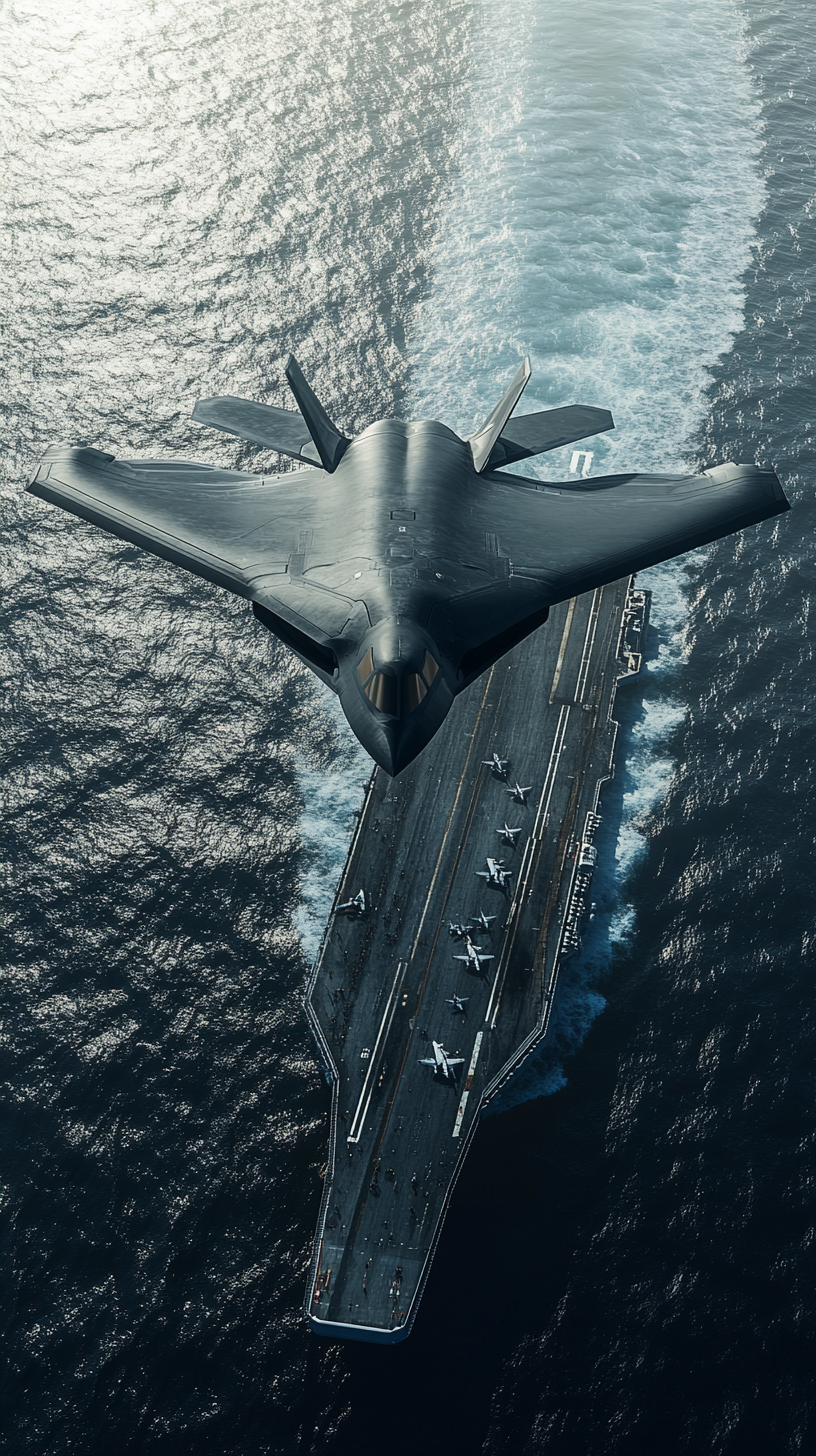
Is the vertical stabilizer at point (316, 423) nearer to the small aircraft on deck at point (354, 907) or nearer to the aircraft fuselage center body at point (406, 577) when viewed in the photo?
the aircraft fuselage center body at point (406, 577)

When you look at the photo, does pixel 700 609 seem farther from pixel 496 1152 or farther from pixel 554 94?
pixel 554 94

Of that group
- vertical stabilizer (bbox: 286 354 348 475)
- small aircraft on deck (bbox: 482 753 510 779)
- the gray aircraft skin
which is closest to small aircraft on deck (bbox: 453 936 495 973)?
small aircraft on deck (bbox: 482 753 510 779)

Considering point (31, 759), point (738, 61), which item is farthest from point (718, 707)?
point (738, 61)

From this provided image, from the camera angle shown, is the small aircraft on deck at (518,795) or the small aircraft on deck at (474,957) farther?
the small aircraft on deck at (518,795)

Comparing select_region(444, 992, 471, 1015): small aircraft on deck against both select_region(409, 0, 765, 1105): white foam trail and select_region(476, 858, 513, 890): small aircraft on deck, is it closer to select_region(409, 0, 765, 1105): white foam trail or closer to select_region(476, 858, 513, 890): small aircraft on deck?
select_region(476, 858, 513, 890): small aircraft on deck

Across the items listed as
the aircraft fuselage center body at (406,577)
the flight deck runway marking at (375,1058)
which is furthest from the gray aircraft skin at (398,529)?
Result: the flight deck runway marking at (375,1058)

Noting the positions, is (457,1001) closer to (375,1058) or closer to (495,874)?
(375,1058)

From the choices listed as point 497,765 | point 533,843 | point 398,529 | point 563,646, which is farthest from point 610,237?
point 533,843
